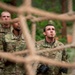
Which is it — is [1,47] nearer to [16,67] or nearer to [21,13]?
[16,67]

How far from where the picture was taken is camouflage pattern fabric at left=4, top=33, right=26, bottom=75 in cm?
541

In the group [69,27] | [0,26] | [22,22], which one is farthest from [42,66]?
[69,27]

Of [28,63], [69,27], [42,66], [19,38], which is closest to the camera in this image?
[28,63]

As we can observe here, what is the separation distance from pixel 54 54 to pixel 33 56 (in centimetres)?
308

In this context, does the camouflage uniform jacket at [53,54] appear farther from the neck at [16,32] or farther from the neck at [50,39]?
the neck at [16,32]

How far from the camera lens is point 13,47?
542 cm

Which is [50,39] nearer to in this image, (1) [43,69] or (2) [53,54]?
(2) [53,54]

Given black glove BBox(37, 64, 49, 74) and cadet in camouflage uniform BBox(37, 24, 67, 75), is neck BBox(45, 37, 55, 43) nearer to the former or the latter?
cadet in camouflage uniform BBox(37, 24, 67, 75)

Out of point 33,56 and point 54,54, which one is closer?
point 33,56

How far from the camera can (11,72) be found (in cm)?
558

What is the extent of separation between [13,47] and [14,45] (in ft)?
0.12

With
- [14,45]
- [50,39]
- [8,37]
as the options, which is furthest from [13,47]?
[50,39]

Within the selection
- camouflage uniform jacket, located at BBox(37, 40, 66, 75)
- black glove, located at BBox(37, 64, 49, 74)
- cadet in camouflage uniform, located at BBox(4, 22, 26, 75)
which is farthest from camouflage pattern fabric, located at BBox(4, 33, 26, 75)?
black glove, located at BBox(37, 64, 49, 74)

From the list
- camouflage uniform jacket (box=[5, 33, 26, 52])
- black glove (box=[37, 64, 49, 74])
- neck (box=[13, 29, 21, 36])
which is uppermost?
neck (box=[13, 29, 21, 36])
